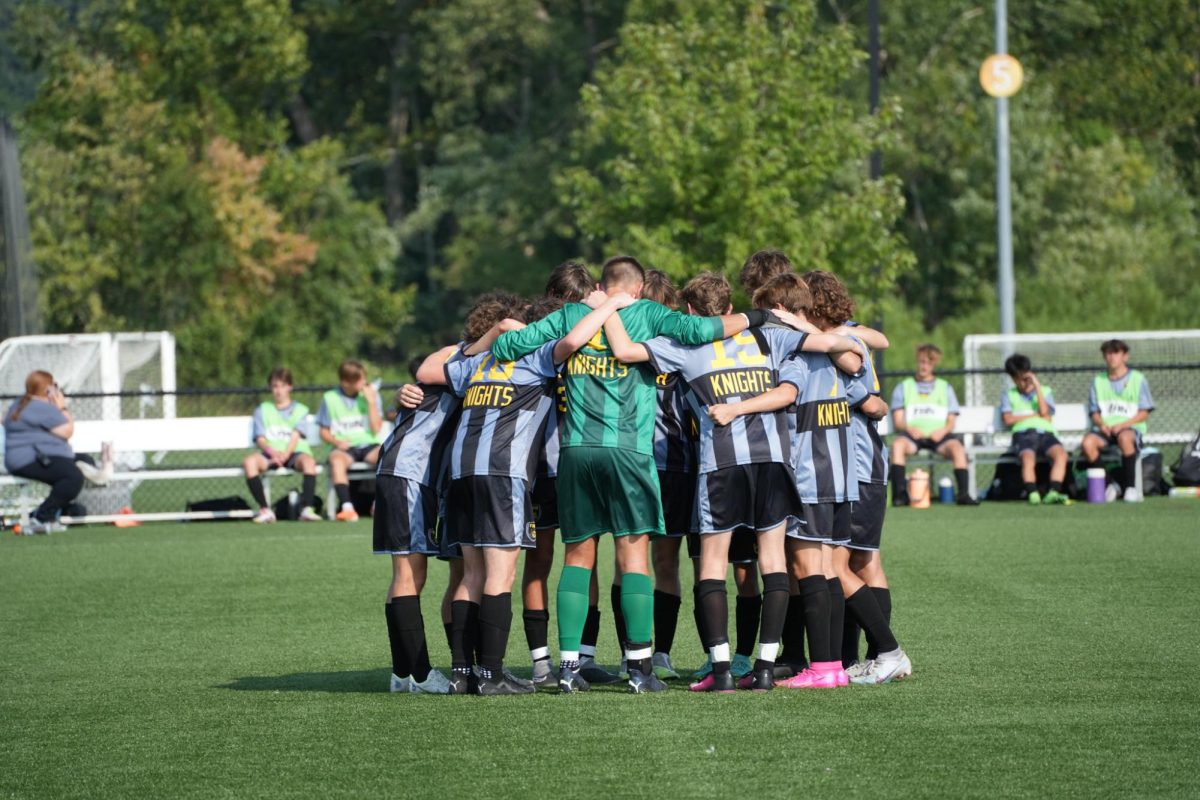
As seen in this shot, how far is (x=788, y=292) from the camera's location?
7.11 meters

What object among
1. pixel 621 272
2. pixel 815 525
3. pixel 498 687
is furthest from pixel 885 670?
pixel 621 272

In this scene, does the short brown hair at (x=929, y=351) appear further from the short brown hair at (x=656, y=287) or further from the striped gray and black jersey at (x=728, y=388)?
the striped gray and black jersey at (x=728, y=388)

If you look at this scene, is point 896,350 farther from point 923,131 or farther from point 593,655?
point 593,655

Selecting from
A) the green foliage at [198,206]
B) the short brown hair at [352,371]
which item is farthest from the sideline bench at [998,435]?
the green foliage at [198,206]

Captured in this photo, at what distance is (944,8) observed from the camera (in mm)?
44188

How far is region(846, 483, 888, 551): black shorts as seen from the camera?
721cm

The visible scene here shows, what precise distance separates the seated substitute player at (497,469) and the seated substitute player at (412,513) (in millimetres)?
166

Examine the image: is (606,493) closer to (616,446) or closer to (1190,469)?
(616,446)

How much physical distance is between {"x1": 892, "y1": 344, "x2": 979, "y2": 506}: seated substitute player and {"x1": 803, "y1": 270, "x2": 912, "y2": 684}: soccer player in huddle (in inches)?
361

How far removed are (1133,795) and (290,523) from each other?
40.3 ft

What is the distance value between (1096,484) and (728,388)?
33.8 feet

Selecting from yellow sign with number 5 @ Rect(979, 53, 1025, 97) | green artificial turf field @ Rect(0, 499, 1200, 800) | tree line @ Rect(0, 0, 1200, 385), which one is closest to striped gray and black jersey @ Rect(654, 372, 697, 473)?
green artificial turf field @ Rect(0, 499, 1200, 800)

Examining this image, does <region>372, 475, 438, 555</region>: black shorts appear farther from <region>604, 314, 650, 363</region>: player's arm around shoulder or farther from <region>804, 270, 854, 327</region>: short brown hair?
<region>804, 270, 854, 327</region>: short brown hair

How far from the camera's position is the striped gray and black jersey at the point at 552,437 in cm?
701
